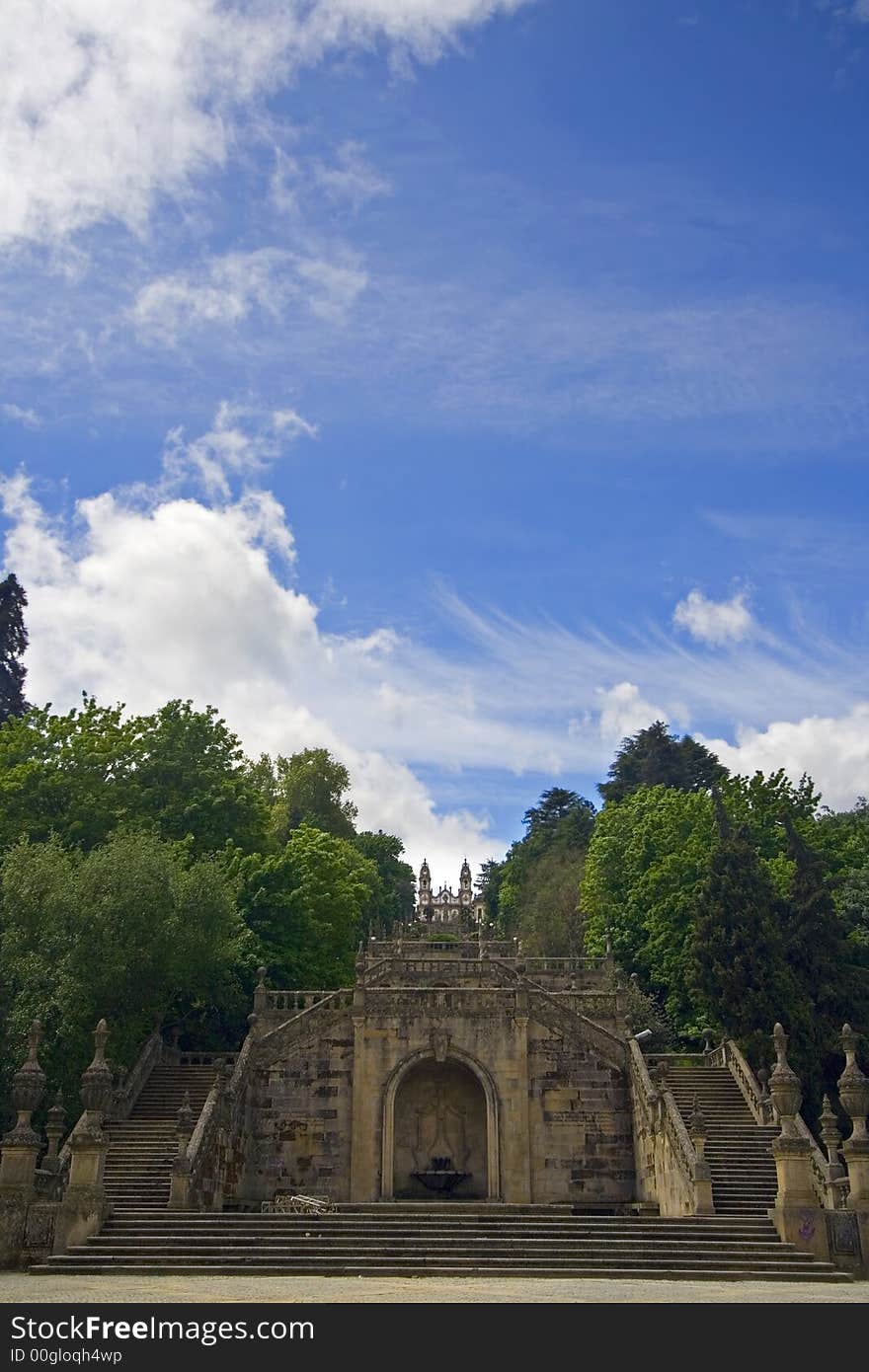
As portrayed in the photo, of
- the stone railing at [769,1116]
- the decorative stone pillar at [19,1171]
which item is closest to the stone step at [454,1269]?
the decorative stone pillar at [19,1171]

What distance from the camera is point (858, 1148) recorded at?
755 inches

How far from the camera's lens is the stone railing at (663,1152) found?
24566 millimetres

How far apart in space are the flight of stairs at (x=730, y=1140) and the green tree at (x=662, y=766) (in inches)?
1761

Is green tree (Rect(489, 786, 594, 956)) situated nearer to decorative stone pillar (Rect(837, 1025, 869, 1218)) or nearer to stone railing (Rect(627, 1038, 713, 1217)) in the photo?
stone railing (Rect(627, 1038, 713, 1217))

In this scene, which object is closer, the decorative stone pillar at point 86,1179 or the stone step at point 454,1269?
the stone step at point 454,1269

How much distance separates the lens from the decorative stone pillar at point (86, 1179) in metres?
19.0

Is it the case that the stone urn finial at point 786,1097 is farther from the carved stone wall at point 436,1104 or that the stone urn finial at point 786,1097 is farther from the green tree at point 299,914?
the green tree at point 299,914

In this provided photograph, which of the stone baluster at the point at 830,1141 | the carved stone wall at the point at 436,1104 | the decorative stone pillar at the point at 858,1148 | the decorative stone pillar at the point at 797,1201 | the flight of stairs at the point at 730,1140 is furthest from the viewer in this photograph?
the carved stone wall at the point at 436,1104

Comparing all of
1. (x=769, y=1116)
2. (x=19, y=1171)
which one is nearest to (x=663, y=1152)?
(x=769, y=1116)

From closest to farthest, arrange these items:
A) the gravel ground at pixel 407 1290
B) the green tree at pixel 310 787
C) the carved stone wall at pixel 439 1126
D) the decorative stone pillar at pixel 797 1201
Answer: the gravel ground at pixel 407 1290, the decorative stone pillar at pixel 797 1201, the carved stone wall at pixel 439 1126, the green tree at pixel 310 787

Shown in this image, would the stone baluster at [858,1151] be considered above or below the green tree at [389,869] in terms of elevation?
below

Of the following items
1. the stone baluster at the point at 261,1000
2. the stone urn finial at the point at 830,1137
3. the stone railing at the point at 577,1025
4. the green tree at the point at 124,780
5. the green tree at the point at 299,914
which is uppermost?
the green tree at the point at 124,780

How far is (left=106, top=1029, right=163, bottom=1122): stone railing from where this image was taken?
29188mm
